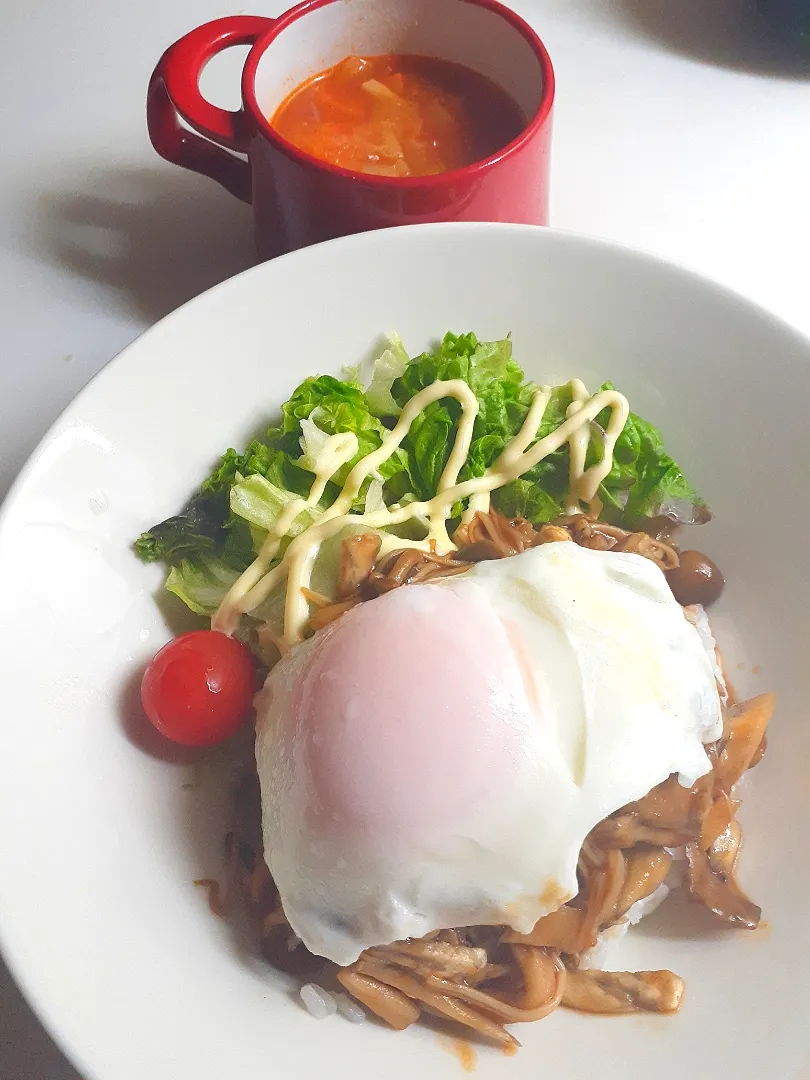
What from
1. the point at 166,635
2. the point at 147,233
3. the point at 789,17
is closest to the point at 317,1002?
the point at 166,635

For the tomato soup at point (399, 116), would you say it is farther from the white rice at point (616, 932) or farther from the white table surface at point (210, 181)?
the white rice at point (616, 932)

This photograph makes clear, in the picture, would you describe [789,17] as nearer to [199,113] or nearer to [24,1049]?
[199,113]

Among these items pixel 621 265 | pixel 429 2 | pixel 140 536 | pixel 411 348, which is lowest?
pixel 140 536

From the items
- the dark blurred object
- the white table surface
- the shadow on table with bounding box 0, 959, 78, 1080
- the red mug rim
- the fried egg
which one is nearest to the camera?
the fried egg

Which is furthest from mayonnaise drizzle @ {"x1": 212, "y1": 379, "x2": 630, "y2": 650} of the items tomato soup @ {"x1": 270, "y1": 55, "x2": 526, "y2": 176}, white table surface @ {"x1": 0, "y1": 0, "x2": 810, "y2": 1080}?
white table surface @ {"x1": 0, "y1": 0, "x2": 810, "y2": 1080}

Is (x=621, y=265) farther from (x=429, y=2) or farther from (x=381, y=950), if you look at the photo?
(x=381, y=950)

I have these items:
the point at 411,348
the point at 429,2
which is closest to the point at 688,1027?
the point at 411,348

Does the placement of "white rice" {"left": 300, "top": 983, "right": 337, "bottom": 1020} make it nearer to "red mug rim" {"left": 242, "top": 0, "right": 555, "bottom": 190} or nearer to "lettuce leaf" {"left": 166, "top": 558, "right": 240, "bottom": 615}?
"lettuce leaf" {"left": 166, "top": 558, "right": 240, "bottom": 615}
